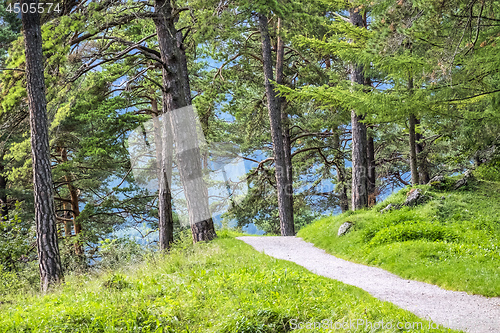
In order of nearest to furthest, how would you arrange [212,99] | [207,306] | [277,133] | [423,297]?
[207,306] < [423,297] < [277,133] < [212,99]

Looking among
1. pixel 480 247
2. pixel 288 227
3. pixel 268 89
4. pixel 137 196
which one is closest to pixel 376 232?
pixel 480 247

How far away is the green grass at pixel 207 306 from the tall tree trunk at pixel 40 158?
8.88ft

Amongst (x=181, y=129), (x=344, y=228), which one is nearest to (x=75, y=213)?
(x=181, y=129)

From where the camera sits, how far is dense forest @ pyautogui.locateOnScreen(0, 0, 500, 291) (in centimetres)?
774

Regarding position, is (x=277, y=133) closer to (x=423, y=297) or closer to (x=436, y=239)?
(x=436, y=239)

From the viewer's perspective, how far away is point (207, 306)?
4.54 metres

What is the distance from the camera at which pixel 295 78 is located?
16.9 metres

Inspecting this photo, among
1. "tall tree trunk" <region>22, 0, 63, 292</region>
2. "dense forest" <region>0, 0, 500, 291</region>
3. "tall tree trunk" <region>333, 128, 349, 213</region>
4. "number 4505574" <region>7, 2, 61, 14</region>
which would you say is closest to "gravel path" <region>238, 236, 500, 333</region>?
"dense forest" <region>0, 0, 500, 291</region>

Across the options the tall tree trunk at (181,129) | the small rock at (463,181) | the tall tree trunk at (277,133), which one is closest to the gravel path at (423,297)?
the tall tree trunk at (181,129)

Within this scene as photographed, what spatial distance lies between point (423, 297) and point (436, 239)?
2.94 meters

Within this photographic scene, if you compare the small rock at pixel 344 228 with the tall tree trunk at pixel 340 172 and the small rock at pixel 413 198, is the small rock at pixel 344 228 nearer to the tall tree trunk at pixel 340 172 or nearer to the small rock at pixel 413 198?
the small rock at pixel 413 198

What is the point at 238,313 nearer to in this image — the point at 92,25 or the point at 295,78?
the point at 92,25

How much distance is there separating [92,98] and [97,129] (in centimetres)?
139

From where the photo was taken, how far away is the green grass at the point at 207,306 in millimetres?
4145
